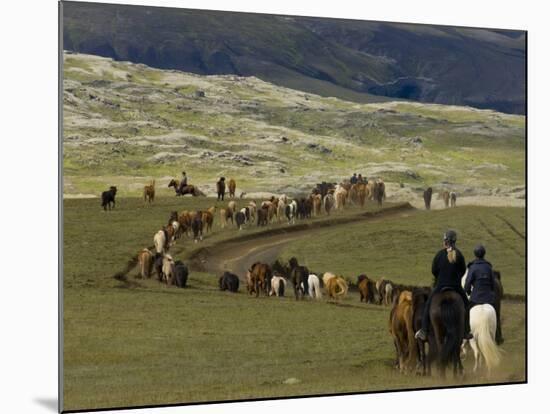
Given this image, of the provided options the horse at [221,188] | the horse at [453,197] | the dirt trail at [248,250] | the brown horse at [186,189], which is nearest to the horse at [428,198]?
the horse at [453,197]

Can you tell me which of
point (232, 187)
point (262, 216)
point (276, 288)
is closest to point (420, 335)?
point (276, 288)

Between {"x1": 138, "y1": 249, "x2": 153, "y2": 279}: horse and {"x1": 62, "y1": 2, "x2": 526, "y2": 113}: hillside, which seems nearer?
{"x1": 138, "y1": 249, "x2": 153, "y2": 279}: horse

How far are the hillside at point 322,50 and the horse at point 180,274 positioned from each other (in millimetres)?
2489

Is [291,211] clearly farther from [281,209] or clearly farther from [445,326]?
[445,326]

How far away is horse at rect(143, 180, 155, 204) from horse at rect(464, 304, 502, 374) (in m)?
4.39

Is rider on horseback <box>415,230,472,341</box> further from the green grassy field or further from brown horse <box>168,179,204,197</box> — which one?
brown horse <box>168,179,204,197</box>

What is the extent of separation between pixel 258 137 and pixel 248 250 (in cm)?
146

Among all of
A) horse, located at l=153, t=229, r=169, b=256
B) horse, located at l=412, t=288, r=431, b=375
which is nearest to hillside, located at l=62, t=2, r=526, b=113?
horse, located at l=153, t=229, r=169, b=256

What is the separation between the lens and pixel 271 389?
17031 mm

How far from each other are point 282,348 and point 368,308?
1316 mm

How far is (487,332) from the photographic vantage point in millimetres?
17875

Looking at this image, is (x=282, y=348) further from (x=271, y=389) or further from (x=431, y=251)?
(x=431, y=251)

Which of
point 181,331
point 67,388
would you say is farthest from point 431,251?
point 67,388

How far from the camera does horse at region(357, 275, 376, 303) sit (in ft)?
58.0
